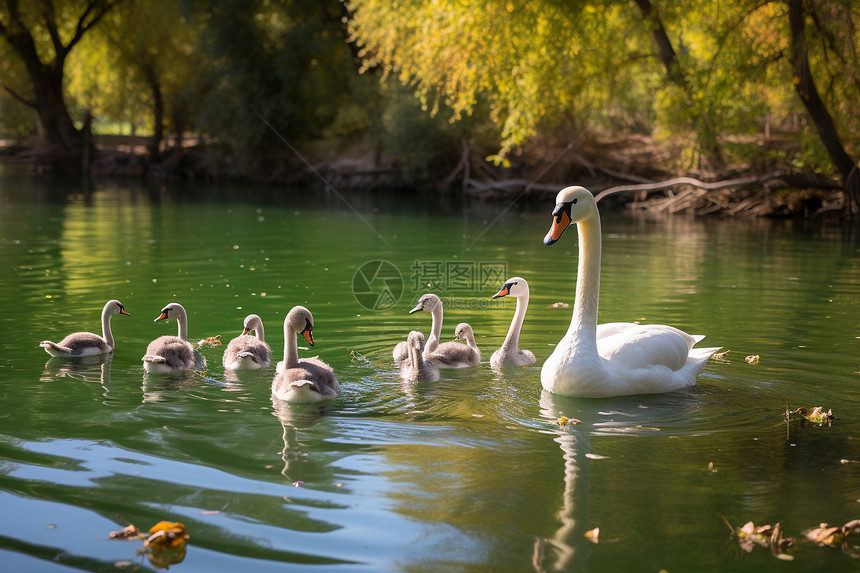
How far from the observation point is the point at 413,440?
5934 mm

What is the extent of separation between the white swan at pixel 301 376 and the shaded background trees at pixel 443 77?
48.3 feet

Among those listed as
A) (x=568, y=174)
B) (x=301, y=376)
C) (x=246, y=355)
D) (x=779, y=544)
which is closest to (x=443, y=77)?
(x=568, y=174)

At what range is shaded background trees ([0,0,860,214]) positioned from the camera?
21.0 m

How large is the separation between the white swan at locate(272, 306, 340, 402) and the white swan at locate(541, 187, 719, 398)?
5.66ft

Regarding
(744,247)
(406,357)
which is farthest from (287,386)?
(744,247)

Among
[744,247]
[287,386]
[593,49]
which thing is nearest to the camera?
[287,386]

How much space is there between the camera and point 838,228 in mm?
21641

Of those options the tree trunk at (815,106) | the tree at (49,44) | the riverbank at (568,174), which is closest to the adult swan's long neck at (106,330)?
the riverbank at (568,174)

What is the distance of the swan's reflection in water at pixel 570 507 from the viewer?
4.23 meters

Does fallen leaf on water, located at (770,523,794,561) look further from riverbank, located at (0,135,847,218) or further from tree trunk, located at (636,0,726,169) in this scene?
tree trunk, located at (636,0,726,169)

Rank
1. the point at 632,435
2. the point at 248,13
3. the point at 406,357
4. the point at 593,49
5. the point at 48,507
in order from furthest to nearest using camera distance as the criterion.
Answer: the point at 248,13 < the point at 593,49 < the point at 406,357 < the point at 632,435 < the point at 48,507

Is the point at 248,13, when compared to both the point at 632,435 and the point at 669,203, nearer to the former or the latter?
the point at 669,203

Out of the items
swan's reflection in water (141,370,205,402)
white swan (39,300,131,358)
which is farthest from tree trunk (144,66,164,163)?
swan's reflection in water (141,370,205,402)

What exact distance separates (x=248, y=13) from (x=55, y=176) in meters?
12.2
